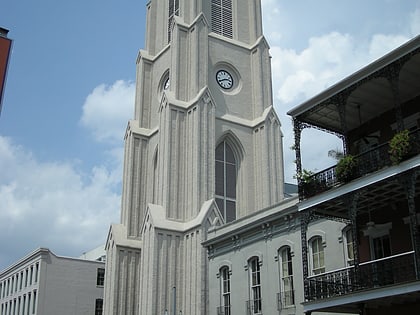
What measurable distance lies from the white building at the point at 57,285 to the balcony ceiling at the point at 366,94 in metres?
44.7

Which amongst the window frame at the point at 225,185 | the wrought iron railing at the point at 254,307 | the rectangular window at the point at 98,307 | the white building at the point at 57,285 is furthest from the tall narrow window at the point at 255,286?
the rectangular window at the point at 98,307

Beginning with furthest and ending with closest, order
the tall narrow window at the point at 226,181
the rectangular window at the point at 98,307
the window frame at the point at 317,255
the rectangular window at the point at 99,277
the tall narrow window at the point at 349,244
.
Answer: the rectangular window at the point at 99,277, the rectangular window at the point at 98,307, the tall narrow window at the point at 226,181, the window frame at the point at 317,255, the tall narrow window at the point at 349,244

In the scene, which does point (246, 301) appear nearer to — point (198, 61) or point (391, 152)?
point (391, 152)

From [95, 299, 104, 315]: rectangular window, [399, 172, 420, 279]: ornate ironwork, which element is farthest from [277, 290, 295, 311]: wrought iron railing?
[95, 299, 104, 315]: rectangular window

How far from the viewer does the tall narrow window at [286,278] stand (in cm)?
2652

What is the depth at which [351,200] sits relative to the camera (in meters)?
19.6

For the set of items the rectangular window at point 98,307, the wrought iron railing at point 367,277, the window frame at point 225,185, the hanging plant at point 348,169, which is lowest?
the wrought iron railing at point 367,277

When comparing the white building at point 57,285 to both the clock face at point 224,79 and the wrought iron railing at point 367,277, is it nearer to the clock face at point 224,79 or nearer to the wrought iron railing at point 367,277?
the clock face at point 224,79

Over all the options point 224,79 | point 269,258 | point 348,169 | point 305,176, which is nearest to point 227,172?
point 224,79

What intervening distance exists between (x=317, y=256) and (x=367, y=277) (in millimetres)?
6711

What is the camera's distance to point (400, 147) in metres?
18.1

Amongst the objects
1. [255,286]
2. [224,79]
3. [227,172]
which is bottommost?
[255,286]

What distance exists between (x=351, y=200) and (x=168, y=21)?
Answer: 39202 millimetres

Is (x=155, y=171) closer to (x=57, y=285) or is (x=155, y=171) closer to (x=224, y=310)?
(x=57, y=285)
